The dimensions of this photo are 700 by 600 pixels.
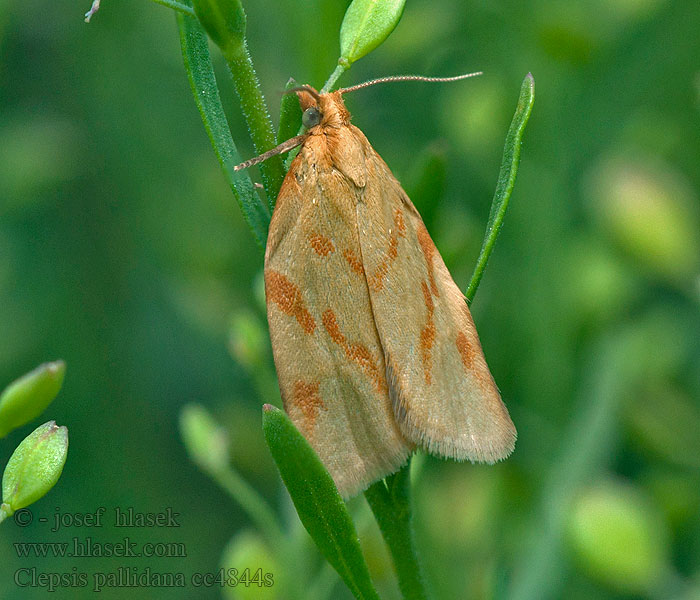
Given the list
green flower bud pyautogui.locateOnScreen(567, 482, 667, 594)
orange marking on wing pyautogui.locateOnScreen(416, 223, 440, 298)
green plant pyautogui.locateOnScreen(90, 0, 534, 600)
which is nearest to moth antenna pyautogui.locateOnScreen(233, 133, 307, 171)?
green plant pyautogui.locateOnScreen(90, 0, 534, 600)

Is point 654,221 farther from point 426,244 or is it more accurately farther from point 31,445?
point 31,445

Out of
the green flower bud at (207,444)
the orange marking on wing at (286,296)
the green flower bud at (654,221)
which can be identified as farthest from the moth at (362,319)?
the green flower bud at (654,221)

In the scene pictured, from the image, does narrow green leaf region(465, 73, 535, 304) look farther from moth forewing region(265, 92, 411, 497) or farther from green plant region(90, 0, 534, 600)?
moth forewing region(265, 92, 411, 497)

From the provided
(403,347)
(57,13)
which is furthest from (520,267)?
(57,13)

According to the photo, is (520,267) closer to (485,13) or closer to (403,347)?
(485,13)

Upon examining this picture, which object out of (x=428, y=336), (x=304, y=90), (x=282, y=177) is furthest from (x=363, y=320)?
(x=304, y=90)

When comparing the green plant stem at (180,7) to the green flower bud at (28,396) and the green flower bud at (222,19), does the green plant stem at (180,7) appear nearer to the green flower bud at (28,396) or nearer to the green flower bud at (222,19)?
the green flower bud at (222,19)

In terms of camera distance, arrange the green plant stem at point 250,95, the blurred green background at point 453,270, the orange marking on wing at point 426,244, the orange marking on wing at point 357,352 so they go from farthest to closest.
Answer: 1. the blurred green background at point 453,270
2. the orange marking on wing at point 426,244
3. the orange marking on wing at point 357,352
4. the green plant stem at point 250,95
